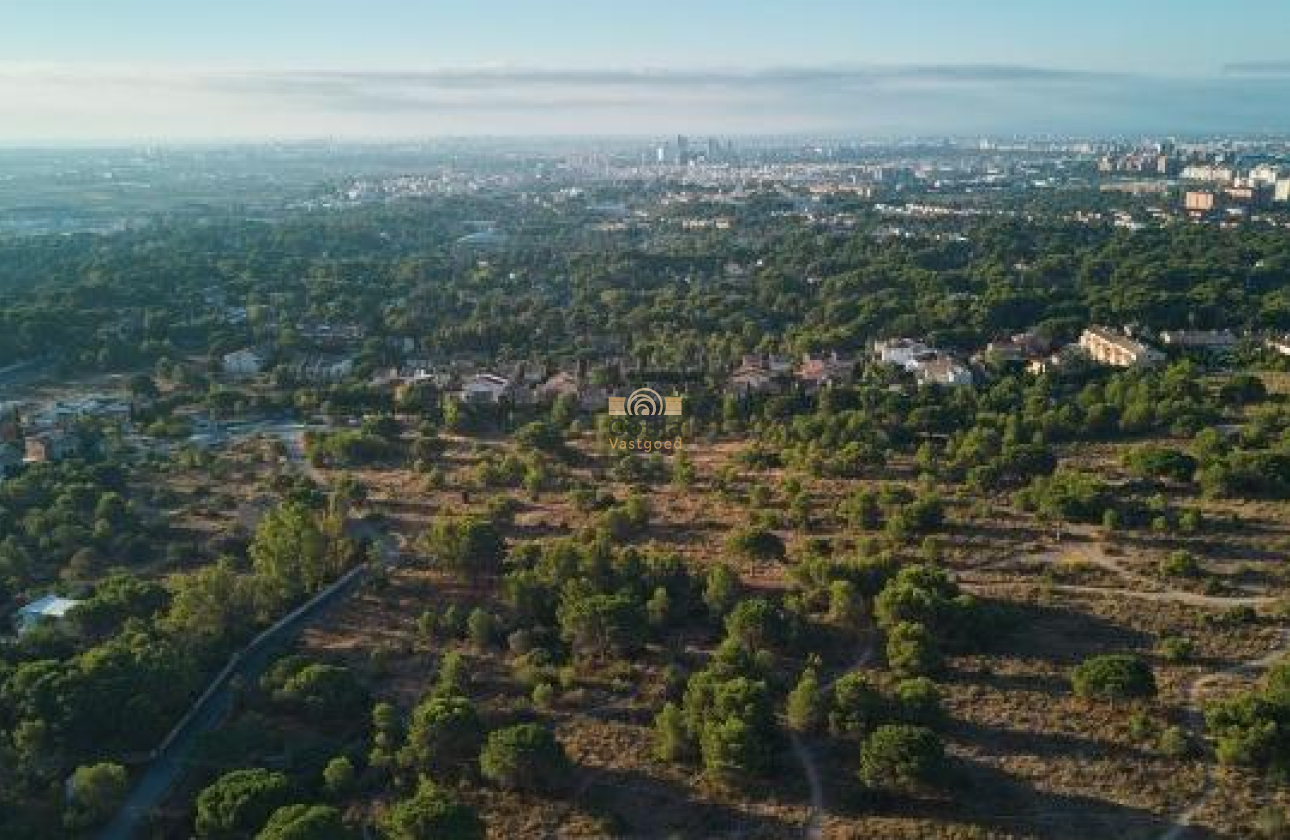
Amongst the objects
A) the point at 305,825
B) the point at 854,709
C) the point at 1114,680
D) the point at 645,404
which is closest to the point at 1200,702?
the point at 1114,680

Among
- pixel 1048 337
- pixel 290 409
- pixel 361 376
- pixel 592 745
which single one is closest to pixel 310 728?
pixel 592 745

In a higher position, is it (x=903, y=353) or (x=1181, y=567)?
(x=903, y=353)

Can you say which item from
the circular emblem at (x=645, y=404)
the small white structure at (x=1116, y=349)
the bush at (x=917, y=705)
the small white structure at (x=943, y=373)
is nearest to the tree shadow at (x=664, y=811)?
the bush at (x=917, y=705)

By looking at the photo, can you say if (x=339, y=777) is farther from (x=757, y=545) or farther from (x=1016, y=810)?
(x=757, y=545)

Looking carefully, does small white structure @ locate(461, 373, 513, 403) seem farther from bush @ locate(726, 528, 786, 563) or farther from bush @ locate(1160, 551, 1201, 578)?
bush @ locate(1160, 551, 1201, 578)

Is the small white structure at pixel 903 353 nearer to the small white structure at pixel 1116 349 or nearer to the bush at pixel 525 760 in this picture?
the small white structure at pixel 1116 349

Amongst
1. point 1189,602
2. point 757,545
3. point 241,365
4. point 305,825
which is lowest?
point 305,825

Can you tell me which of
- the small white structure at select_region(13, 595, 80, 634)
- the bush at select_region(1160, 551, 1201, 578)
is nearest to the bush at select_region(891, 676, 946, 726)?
the bush at select_region(1160, 551, 1201, 578)
